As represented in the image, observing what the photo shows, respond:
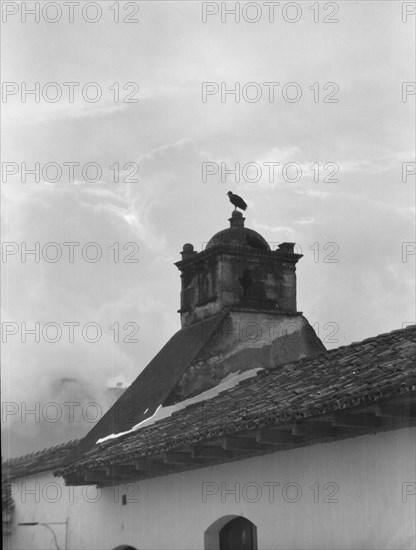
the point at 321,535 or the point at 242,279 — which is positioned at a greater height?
the point at 242,279

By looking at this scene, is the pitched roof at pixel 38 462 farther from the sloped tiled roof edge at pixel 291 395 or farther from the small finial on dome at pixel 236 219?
the small finial on dome at pixel 236 219

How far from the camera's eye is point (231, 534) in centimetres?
1314

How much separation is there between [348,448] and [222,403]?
381cm

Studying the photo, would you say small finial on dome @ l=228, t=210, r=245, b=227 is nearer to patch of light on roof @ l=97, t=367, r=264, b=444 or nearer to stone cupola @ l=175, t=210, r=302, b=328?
stone cupola @ l=175, t=210, r=302, b=328

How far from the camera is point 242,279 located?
18.2 metres

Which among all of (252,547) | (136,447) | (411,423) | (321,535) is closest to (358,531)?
(321,535)

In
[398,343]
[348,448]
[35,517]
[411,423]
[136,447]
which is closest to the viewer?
[411,423]

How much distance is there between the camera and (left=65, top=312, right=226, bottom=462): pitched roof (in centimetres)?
1656

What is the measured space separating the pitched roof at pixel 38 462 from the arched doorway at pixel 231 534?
517cm

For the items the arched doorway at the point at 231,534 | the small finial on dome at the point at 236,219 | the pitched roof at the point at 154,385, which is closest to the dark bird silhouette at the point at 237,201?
the small finial on dome at the point at 236,219

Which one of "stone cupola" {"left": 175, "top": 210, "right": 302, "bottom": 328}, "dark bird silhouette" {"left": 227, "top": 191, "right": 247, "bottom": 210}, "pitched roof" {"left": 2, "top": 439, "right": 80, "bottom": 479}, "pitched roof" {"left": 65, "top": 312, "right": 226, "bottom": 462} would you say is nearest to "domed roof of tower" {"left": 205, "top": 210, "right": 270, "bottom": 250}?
"stone cupola" {"left": 175, "top": 210, "right": 302, "bottom": 328}

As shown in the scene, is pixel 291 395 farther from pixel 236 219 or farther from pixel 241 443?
pixel 236 219

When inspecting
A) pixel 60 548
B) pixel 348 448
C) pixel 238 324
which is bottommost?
pixel 60 548

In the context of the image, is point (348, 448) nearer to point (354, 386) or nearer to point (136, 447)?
point (354, 386)
